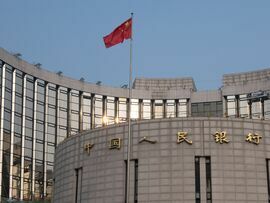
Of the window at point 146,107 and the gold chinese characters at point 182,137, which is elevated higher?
the window at point 146,107

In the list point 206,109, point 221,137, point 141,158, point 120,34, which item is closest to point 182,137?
point 221,137

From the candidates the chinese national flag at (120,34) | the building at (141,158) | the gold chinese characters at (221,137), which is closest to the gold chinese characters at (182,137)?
the building at (141,158)

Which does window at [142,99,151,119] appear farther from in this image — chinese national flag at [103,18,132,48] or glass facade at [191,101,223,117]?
chinese national flag at [103,18,132,48]

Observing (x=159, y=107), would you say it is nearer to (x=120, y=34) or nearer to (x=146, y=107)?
(x=146, y=107)

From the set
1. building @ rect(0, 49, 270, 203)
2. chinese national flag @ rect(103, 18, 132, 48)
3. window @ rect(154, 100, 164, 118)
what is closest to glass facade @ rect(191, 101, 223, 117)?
window @ rect(154, 100, 164, 118)

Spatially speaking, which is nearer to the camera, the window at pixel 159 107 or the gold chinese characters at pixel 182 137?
the gold chinese characters at pixel 182 137

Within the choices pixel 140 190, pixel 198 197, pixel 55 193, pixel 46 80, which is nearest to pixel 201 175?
pixel 198 197

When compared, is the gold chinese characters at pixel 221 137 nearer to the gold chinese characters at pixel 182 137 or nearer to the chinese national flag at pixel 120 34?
the gold chinese characters at pixel 182 137

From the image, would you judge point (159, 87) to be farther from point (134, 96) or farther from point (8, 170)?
point (8, 170)

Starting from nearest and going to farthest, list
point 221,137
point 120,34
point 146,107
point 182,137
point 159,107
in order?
point 120,34, point 221,137, point 182,137, point 159,107, point 146,107

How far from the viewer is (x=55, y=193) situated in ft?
240

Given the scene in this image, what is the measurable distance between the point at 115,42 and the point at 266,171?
20.9 meters

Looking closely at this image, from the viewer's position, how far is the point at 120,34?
56.9 meters

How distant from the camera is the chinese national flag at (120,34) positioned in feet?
185
